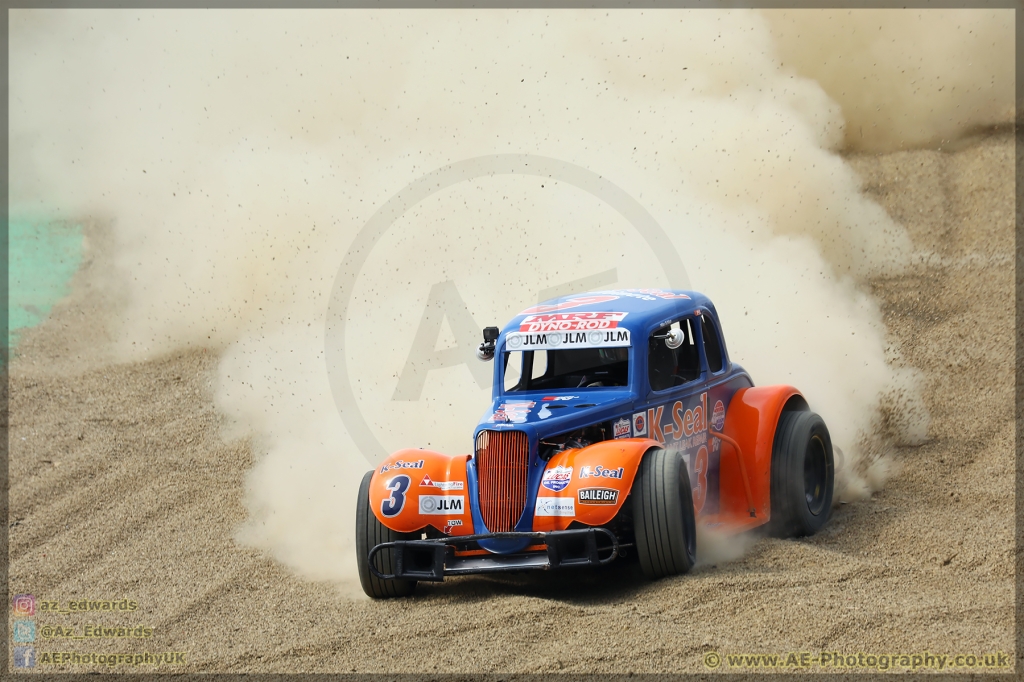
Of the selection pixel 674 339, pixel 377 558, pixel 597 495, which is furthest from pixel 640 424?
pixel 377 558

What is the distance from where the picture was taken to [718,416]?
8.41 m

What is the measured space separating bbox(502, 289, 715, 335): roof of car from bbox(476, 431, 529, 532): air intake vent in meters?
1.34

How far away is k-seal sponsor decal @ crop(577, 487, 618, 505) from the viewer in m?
6.73

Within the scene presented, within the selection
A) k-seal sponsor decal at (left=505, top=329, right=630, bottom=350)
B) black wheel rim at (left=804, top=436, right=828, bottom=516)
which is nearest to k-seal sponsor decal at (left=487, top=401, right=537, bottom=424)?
k-seal sponsor decal at (left=505, top=329, right=630, bottom=350)

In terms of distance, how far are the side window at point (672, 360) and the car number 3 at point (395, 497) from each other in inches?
78.6

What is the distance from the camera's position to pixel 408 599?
737 centimetres

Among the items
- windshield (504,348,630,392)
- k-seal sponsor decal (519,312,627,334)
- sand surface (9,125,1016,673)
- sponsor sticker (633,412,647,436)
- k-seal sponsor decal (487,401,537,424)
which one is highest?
k-seal sponsor decal (519,312,627,334)

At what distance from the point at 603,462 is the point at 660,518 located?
20.5 inches

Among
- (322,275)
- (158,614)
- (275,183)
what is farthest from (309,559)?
(275,183)

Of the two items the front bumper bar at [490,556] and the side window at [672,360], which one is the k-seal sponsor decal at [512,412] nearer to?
the front bumper bar at [490,556]

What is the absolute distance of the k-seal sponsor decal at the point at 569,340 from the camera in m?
7.82

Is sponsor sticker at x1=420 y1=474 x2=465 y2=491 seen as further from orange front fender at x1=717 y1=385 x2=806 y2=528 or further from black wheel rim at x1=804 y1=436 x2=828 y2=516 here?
black wheel rim at x1=804 y1=436 x2=828 y2=516

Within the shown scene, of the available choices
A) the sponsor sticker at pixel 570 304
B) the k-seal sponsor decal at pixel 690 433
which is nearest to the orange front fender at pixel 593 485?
the k-seal sponsor decal at pixel 690 433

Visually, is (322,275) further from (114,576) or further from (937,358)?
(937,358)
